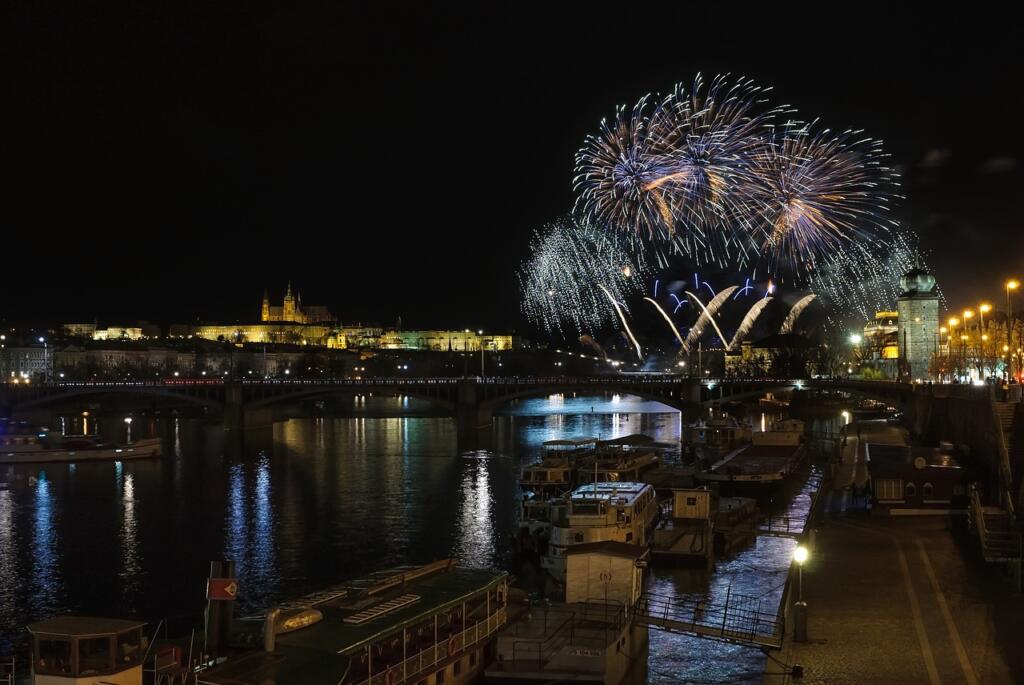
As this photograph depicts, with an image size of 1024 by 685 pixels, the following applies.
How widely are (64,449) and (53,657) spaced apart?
6474 centimetres

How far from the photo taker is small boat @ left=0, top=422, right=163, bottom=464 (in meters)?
74.8

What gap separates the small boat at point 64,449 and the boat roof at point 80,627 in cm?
6080

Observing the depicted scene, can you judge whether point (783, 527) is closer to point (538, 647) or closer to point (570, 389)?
point (538, 647)

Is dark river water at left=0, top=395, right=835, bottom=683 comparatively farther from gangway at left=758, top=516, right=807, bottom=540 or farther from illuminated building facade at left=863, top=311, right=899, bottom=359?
illuminated building facade at left=863, top=311, right=899, bottom=359

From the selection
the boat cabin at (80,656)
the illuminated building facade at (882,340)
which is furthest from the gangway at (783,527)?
the illuminated building facade at (882,340)

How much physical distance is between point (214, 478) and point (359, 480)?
8.93m

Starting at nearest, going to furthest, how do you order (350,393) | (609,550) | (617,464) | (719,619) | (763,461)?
(609,550) → (719,619) → (617,464) → (763,461) → (350,393)

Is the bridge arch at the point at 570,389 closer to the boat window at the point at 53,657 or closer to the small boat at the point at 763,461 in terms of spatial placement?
the small boat at the point at 763,461

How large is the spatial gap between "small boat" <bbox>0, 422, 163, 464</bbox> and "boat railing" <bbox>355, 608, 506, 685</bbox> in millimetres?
57896

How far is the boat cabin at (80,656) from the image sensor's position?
16312mm

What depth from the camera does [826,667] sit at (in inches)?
846

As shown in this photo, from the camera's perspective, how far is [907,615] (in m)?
24.7

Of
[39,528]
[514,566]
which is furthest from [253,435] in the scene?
[514,566]

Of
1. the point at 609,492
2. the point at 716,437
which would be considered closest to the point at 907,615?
the point at 609,492
